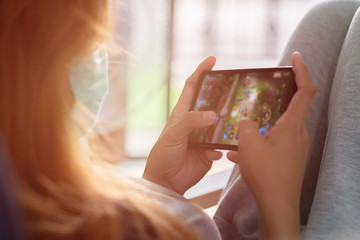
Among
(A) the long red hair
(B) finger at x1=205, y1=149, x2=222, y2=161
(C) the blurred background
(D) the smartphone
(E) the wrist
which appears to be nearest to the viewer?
(A) the long red hair

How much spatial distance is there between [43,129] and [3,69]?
0.06 metres

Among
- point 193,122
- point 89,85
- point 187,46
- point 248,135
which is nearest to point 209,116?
point 193,122

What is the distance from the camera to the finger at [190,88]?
730 millimetres

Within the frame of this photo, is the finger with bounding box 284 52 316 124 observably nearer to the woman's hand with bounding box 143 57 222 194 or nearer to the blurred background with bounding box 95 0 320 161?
the woman's hand with bounding box 143 57 222 194

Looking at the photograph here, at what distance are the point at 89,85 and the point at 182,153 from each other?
0.93ft

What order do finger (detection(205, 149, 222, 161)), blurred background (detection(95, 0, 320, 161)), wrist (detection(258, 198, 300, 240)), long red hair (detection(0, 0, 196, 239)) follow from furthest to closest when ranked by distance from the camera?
blurred background (detection(95, 0, 320, 161)), finger (detection(205, 149, 222, 161)), wrist (detection(258, 198, 300, 240)), long red hair (detection(0, 0, 196, 239))

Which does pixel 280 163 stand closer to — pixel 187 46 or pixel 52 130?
pixel 52 130

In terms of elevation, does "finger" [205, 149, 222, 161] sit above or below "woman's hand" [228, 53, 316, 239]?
below

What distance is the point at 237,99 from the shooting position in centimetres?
66

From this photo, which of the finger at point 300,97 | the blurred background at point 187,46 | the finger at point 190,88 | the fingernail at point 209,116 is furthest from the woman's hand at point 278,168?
the blurred background at point 187,46

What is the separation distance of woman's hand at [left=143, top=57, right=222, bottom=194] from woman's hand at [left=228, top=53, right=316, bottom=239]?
0.14 m

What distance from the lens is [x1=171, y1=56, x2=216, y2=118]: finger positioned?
2.39 ft

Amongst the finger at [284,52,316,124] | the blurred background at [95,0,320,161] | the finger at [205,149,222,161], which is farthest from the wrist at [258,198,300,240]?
the blurred background at [95,0,320,161]

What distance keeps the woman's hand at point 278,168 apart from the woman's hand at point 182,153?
0.14m
